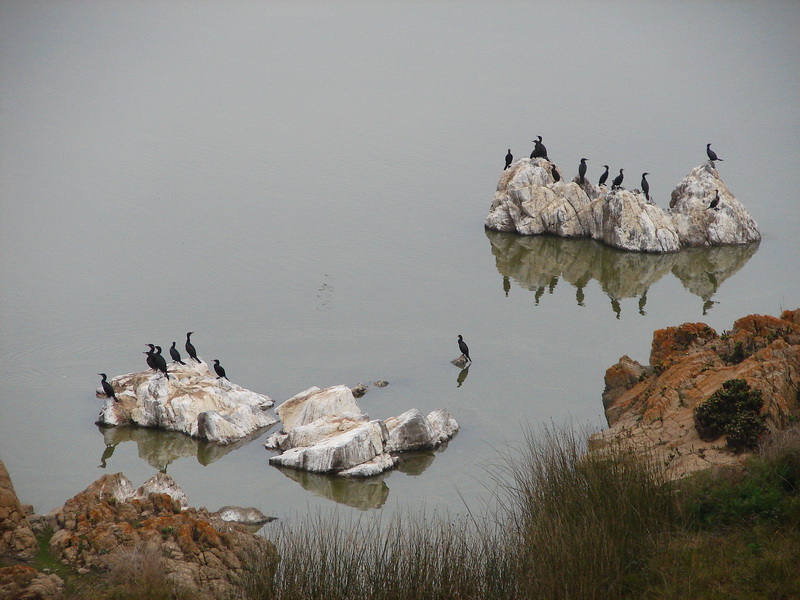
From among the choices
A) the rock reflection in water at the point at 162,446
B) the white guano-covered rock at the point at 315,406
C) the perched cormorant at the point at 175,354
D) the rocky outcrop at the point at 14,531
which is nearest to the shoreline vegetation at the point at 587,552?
the rocky outcrop at the point at 14,531

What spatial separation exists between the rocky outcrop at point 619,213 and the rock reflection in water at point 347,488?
21195 mm

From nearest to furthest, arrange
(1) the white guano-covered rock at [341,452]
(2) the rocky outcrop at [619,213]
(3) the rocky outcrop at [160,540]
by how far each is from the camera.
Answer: (3) the rocky outcrop at [160,540] → (1) the white guano-covered rock at [341,452] → (2) the rocky outcrop at [619,213]

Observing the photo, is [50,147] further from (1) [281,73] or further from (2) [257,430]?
(2) [257,430]

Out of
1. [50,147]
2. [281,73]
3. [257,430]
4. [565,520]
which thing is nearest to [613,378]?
[257,430]

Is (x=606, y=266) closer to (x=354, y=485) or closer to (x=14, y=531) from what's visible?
(x=354, y=485)

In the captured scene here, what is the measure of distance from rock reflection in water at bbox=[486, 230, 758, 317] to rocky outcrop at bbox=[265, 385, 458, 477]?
12333 millimetres

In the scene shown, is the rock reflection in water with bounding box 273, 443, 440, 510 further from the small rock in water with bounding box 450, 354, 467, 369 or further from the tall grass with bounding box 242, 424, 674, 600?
the small rock in water with bounding box 450, 354, 467, 369

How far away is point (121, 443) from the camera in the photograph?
2059 centimetres

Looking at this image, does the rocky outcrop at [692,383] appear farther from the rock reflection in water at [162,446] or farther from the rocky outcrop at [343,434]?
the rock reflection in water at [162,446]

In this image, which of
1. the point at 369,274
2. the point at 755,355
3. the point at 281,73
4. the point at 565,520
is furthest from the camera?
the point at 281,73

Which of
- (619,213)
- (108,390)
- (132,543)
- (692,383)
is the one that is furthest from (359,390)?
(619,213)

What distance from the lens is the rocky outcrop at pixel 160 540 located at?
12.6 m

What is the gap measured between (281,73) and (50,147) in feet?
106

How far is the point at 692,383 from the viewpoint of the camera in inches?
711
